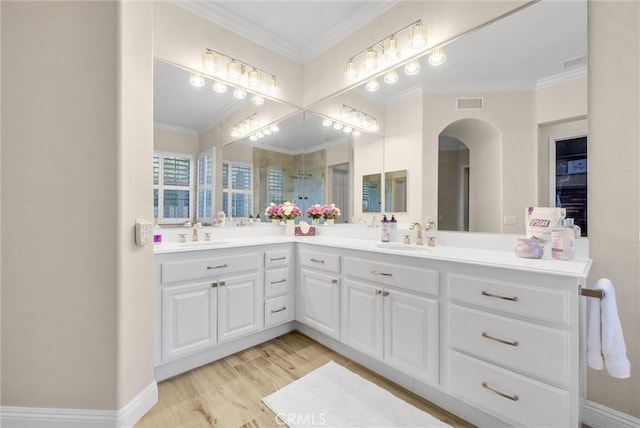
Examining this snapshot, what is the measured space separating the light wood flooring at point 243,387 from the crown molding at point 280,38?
114 inches

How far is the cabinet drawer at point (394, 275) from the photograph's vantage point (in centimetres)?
152

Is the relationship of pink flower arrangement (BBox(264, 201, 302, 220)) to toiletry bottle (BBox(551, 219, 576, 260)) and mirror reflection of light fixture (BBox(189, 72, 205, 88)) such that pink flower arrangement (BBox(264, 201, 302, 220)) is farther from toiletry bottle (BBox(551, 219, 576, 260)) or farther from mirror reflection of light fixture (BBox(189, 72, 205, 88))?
toiletry bottle (BBox(551, 219, 576, 260))

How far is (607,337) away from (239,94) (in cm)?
302

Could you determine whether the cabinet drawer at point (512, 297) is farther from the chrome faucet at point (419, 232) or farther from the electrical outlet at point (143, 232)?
the electrical outlet at point (143, 232)

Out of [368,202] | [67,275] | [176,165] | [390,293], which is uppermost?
[176,165]

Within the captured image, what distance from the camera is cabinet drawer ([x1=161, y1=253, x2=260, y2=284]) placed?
68.2 inches

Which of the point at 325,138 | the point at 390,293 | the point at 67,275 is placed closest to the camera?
the point at 67,275

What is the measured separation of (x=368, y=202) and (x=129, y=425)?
227cm

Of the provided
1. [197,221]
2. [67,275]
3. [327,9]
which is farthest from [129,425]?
[327,9]

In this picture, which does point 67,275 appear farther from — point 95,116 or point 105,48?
point 105,48

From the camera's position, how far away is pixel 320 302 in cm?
218

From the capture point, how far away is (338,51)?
2727mm

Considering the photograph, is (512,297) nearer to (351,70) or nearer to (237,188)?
(351,70)

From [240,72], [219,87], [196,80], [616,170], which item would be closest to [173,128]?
[196,80]
